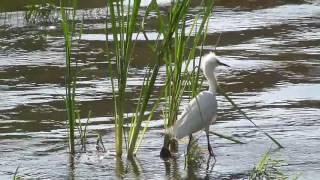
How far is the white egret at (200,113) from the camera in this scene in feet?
23.6

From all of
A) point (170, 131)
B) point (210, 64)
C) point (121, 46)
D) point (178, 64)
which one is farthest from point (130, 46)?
point (210, 64)

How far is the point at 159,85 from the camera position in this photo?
1023cm

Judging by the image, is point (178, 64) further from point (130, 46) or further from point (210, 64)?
point (210, 64)

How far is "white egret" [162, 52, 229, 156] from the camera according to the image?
7.20 m

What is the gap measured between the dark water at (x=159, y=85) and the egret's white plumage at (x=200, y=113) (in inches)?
10.2

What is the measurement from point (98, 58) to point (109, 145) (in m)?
4.41

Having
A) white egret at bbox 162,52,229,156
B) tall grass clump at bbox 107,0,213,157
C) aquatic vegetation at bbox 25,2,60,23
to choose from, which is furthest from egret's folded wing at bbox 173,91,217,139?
aquatic vegetation at bbox 25,2,60,23

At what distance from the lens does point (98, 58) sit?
39.4 ft

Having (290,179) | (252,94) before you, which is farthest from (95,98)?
(290,179)

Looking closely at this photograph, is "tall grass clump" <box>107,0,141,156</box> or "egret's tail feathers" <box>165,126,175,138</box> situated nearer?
"tall grass clump" <box>107,0,141,156</box>

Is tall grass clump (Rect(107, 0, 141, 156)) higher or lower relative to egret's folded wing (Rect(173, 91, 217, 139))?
higher

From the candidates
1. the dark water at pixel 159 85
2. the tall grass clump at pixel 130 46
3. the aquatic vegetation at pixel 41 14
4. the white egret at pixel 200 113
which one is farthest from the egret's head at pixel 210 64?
the aquatic vegetation at pixel 41 14

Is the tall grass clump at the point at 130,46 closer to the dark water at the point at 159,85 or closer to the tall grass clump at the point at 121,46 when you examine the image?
the tall grass clump at the point at 121,46

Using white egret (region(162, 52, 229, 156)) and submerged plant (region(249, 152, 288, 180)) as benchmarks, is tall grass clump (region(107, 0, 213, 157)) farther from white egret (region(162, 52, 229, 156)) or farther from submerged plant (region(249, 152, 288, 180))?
submerged plant (region(249, 152, 288, 180))
